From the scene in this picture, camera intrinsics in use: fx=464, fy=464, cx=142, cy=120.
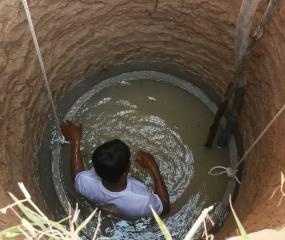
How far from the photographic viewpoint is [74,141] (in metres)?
2.58

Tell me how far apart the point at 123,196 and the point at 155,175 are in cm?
40

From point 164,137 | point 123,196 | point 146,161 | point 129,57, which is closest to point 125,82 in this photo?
point 129,57

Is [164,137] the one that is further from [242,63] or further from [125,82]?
[242,63]

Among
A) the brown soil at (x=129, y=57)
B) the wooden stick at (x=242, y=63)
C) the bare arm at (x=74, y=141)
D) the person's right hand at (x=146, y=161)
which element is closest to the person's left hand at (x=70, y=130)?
the bare arm at (x=74, y=141)

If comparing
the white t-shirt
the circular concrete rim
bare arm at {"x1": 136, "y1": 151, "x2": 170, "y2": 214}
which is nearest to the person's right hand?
bare arm at {"x1": 136, "y1": 151, "x2": 170, "y2": 214}

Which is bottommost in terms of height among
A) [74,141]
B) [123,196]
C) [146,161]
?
[123,196]

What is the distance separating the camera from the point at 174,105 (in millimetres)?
2811

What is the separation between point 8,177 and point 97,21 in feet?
2.97

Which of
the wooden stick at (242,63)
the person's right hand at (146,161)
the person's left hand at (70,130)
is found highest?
the wooden stick at (242,63)

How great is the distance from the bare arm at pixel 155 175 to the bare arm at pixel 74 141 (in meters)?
0.34

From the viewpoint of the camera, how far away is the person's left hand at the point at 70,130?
2643mm

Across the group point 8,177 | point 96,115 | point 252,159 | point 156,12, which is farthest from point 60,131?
point 252,159

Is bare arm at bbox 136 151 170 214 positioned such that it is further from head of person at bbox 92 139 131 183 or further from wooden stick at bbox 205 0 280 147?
head of person at bbox 92 139 131 183

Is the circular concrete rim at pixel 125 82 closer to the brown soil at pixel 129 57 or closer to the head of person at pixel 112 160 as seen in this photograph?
the brown soil at pixel 129 57
